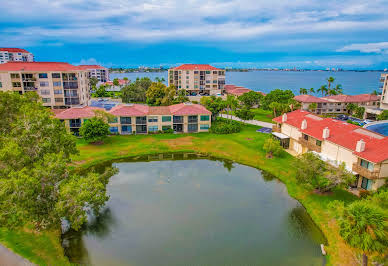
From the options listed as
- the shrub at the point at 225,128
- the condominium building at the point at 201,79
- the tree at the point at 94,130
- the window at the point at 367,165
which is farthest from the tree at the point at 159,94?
the window at the point at 367,165

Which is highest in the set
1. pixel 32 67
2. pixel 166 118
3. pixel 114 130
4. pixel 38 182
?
pixel 32 67

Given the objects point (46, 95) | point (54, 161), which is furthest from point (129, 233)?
point (46, 95)

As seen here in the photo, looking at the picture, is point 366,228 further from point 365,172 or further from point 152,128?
point 152,128

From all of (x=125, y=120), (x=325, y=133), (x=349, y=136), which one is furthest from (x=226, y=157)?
(x=125, y=120)

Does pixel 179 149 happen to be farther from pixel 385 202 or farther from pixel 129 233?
pixel 385 202

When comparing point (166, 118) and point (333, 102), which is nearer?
point (166, 118)

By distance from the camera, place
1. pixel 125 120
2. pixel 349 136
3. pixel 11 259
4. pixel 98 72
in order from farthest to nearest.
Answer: pixel 98 72 → pixel 125 120 → pixel 349 136 → pixel 11 259

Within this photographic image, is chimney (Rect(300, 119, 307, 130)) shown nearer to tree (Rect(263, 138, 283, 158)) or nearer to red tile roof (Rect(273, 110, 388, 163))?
red tile roof (Rect(273, 110, 388, 163))

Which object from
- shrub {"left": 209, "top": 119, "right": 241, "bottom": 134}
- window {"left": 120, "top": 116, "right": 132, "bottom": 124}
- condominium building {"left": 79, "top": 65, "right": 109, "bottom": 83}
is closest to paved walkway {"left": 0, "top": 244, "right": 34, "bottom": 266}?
window {"left": 120, "top": 116, "right": 132, "bottom": 124}
